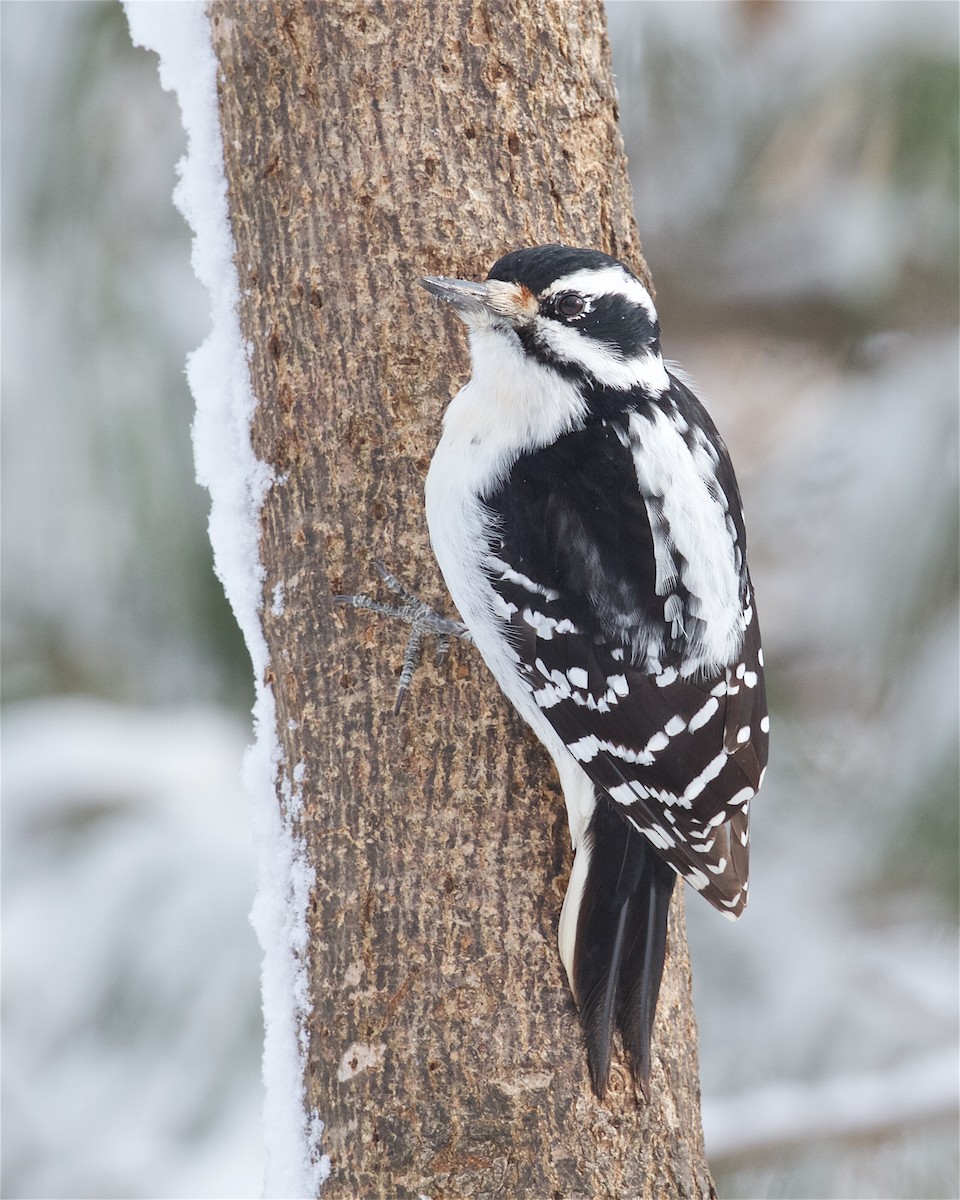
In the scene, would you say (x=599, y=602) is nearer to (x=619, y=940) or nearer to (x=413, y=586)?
(x=413, y=586)

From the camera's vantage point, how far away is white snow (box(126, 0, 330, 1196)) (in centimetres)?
172

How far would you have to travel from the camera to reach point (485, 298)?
5.64 feet

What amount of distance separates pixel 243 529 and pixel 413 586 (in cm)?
27

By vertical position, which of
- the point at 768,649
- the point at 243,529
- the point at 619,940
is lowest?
the point at 768,649

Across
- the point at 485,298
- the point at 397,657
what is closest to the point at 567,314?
the point at 485,298

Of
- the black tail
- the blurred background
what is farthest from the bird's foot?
the blurred background

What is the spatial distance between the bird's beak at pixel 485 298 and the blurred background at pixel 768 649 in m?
1.85

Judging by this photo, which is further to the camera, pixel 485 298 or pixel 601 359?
pixel 601 359

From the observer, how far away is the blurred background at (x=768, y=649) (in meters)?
3.12

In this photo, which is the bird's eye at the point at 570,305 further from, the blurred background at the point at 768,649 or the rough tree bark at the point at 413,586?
the blurred background at the point at 768,649

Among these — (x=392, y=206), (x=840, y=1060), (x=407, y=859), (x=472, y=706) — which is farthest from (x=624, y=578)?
(x=840, y=1060)

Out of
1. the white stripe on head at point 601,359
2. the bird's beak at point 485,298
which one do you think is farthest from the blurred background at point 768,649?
the bird's beak at point 485,298

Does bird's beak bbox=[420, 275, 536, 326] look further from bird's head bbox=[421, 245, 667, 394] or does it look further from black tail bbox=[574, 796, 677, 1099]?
black tail bbox=[574, 796, 677, 1099]

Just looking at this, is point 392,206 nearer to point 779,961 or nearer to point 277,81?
point 277,81
